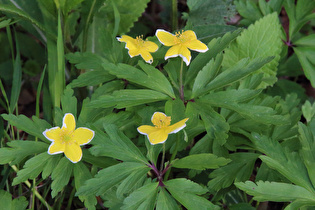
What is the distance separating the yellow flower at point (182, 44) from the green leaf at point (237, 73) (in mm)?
148

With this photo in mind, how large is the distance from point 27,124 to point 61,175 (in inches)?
11.5

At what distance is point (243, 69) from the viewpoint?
4.83ft

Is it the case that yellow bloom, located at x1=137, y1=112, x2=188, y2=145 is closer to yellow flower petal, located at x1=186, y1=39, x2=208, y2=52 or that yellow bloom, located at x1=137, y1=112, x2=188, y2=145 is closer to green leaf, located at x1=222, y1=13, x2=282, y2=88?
yellow flower petal, located at x1=186, y1=39, x2=208, y2=52

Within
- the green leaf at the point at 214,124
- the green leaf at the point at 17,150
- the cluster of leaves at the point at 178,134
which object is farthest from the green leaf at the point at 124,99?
the green leaf at the point at 17,150

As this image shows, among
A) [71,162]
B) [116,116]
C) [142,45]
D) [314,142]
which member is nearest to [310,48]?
[314,142]

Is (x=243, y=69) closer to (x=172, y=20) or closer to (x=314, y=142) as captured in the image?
(x=314, y=142)

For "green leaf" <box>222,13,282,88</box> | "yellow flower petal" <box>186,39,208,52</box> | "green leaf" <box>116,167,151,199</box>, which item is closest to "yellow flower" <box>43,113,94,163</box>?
"green leaf" <box>116,167,151,199</box>

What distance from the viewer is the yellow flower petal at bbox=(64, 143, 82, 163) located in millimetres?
1376

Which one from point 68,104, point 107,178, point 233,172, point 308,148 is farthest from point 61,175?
point 308,148

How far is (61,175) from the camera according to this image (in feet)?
4.68

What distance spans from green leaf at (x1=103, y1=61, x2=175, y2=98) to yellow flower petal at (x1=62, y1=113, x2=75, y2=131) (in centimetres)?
26

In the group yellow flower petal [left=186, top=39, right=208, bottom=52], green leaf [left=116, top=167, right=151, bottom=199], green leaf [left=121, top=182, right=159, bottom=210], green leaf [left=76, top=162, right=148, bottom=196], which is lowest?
green leaf [left=121, top=182, right=159, bottom=210]

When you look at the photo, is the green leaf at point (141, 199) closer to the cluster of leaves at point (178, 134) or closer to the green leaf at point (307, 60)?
the cluster of leaves at point (178, 134)

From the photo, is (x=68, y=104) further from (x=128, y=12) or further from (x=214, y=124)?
(x=128, y=12)
